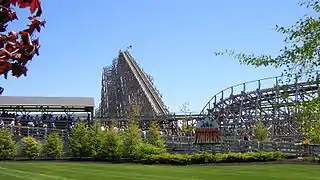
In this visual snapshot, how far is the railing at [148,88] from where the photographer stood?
73.7 meters

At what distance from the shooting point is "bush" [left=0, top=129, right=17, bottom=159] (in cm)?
3466

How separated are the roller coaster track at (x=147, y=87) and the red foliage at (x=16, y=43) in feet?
224

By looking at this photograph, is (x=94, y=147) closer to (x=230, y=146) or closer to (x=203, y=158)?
(x=203, y=158)

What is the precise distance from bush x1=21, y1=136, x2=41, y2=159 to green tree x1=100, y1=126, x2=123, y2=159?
457cm

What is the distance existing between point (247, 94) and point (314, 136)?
58.2 metres

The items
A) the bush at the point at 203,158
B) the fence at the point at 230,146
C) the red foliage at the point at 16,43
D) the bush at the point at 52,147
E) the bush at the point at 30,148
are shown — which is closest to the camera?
the red foliage at the point at 16,43

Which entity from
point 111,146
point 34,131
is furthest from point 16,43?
point 34,131

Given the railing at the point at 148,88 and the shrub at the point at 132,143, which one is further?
the railing at the point at 148,88

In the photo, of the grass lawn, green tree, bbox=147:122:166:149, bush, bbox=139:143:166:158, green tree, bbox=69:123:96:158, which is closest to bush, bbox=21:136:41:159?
green tree, bbox=69:123:96:158

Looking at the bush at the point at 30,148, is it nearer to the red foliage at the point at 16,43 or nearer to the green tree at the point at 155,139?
the green tree at the point at 155,139

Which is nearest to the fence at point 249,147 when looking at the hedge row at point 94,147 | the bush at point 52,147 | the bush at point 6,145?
the hedge row at point 94,147

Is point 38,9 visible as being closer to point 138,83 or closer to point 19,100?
point 19,100

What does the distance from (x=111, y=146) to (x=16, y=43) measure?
33.4m

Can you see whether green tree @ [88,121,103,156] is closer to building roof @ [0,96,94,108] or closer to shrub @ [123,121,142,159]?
shrub @ [123,121,142,159]
